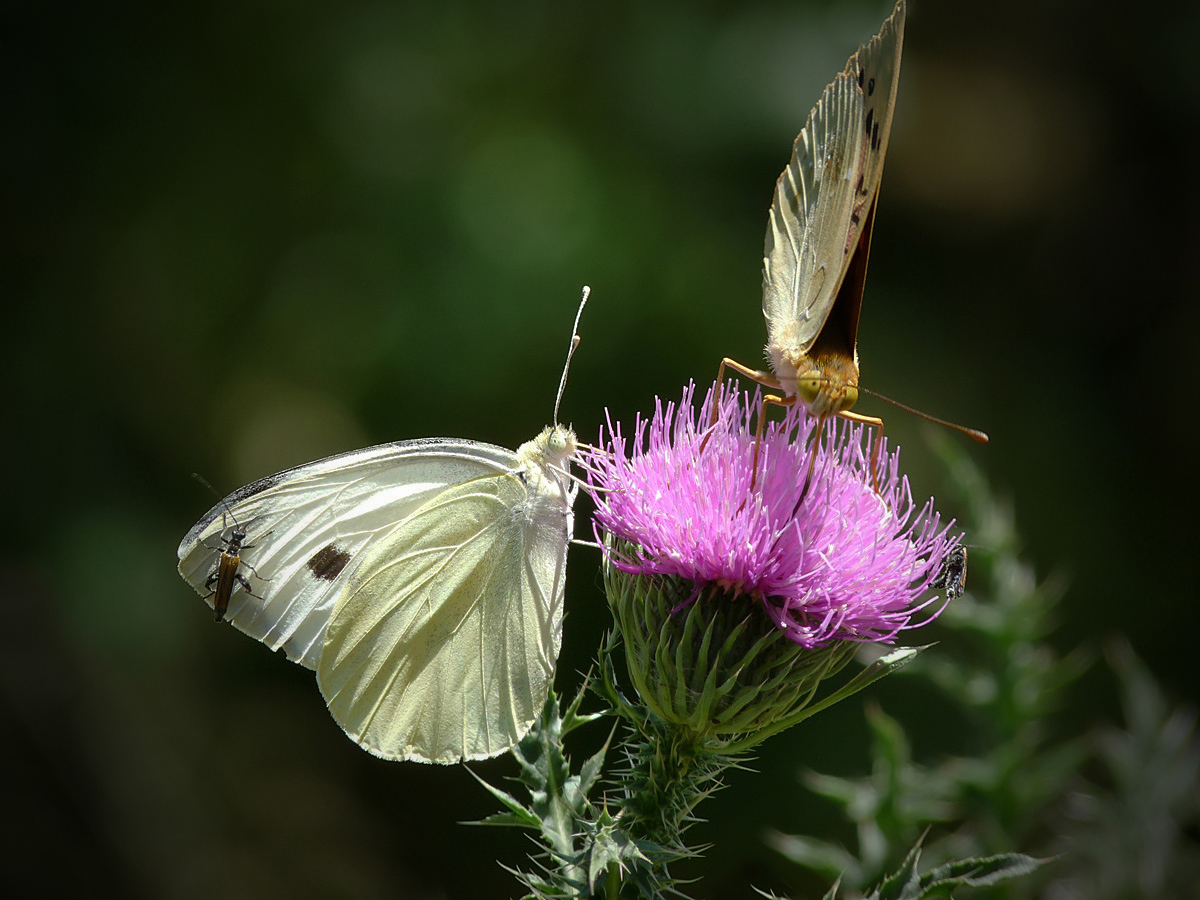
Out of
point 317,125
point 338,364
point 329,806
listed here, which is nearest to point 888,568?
point 338,364

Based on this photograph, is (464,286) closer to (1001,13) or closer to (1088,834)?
(1088,834)

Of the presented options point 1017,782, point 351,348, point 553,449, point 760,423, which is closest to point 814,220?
point 760,423

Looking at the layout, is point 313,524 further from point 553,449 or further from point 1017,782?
point 1017,782

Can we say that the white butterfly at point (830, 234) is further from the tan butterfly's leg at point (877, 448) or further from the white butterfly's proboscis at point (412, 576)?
the white butterfly's proboscis at point (412, 576)

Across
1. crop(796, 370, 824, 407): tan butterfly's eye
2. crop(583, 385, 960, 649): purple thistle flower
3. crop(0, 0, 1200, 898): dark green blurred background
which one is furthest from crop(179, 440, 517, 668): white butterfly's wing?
crop(0, 0, 1200, 898): dark green blurred background

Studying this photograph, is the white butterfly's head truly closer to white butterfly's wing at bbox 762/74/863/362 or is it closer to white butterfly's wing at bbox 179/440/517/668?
white butterfly's wing at bbox 179/440/517/668
